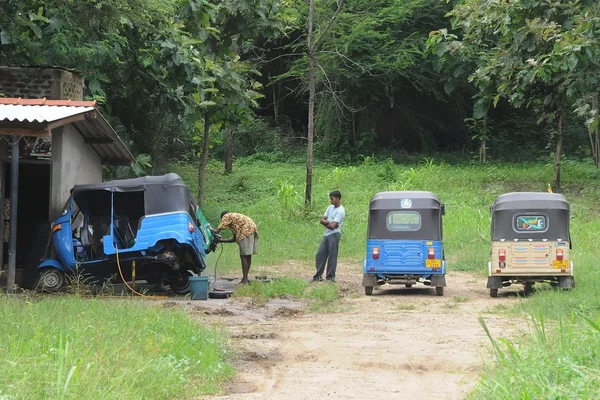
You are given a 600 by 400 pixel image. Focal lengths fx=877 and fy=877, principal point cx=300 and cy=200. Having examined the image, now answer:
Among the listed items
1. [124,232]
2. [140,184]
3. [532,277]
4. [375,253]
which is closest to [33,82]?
[124,232]

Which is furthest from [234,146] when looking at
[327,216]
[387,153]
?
[327,216]

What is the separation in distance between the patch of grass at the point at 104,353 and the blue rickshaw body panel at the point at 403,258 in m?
6.09

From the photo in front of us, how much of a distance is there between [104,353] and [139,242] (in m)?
7.21

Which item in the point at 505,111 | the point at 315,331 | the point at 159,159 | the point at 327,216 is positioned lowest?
the point at 315,331

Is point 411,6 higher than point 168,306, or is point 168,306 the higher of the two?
point 411,6

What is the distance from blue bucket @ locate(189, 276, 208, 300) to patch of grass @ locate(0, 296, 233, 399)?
11.7 feet

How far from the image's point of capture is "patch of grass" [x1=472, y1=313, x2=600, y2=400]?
6.07m

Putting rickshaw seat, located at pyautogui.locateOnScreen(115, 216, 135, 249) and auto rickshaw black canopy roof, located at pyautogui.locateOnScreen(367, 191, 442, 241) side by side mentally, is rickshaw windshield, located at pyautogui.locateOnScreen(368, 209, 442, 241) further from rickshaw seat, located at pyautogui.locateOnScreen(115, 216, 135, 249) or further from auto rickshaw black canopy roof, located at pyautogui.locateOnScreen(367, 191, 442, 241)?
rickshaw seat, located at pyautogui.locateOnScreen(115, 216, 135, 249)

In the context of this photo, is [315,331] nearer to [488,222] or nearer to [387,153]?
[488,222]

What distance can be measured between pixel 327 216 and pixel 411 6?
1970 cm

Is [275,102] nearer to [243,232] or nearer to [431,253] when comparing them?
[243,232]

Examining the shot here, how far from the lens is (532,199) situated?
52.6 feet

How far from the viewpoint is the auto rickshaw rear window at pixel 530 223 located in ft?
51.5

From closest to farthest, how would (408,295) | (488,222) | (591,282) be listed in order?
1. (591,282)
2. (408,295)
3. (488,222)
